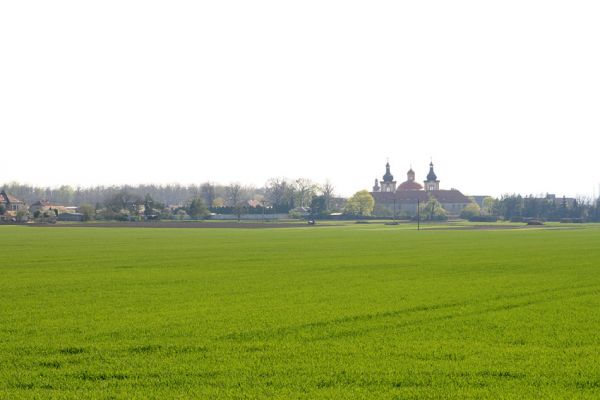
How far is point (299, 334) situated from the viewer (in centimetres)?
1872

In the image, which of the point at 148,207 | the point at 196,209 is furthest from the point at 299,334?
the point at 196,209

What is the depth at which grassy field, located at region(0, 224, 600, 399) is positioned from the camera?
13773mm

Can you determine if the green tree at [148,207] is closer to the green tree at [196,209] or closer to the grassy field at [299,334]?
the green tree at [196,209]

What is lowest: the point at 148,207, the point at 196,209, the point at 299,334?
the point at 299,334

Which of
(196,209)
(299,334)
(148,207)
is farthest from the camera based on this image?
(196,209)

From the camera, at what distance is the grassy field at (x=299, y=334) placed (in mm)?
13773

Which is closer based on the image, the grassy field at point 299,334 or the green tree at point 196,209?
the grassy field at point 299,334

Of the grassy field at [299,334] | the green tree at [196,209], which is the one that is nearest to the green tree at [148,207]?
the green tree at [196,209]

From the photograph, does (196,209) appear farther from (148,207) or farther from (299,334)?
(299,334)

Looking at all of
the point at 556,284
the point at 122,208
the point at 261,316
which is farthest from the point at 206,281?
the point at 122,208

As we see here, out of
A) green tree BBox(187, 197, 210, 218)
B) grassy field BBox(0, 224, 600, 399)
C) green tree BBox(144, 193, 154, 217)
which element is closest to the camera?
grassy field BBox(0, 224, 600, 399)

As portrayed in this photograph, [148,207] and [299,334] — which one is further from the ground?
[148,207]

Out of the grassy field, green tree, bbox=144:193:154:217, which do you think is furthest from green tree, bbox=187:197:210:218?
the grassy field

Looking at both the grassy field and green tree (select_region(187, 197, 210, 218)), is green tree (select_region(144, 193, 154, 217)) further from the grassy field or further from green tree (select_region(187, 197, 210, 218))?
the grassy field
